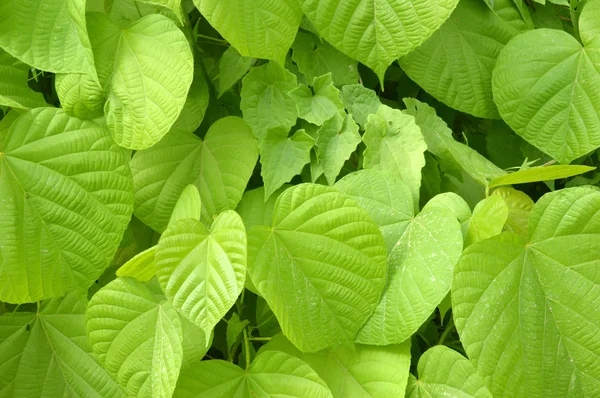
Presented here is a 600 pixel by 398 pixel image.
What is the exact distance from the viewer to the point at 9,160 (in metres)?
0.73

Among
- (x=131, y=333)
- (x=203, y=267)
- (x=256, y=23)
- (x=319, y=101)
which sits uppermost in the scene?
(x=256, y=23)

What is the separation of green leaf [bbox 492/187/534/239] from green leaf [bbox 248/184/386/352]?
202 mm

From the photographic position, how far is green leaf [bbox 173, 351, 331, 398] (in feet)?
2.44

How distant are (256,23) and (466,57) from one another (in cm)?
33

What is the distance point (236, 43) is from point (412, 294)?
382 mm

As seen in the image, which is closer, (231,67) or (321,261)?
(321,261)

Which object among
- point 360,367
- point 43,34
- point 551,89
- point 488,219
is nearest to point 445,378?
point 360,367

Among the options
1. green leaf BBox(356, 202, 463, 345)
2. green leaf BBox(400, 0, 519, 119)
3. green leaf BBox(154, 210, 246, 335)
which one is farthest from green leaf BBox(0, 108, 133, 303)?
green leaf BBox(400, 0, 519, 119)

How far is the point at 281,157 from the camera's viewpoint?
820mm

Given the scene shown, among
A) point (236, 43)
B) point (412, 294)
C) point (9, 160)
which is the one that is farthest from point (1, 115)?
point (412, 294)

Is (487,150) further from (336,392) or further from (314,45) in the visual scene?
(336,392)

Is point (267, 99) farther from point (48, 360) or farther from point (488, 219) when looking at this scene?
point (48, 360)

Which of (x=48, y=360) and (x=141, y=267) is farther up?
(x=141, y=267)

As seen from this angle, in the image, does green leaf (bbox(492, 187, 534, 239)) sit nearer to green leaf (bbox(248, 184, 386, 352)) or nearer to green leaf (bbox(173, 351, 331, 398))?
green leaf (bbox(248, 184, 386, 352))
